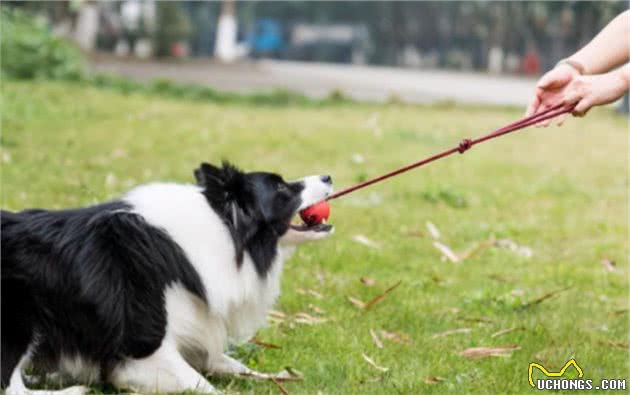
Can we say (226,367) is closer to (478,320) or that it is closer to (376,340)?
(376,340)

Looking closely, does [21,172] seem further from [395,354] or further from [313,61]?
[313,61]

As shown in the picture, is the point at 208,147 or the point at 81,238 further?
the point at 208,147

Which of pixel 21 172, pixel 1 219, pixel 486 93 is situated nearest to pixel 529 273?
pixel 1 219

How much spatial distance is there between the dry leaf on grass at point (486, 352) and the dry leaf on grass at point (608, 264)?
2071 mm

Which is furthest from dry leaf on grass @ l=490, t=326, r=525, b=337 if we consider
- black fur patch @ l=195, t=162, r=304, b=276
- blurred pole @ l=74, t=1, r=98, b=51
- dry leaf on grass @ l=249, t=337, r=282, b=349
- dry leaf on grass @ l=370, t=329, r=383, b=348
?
blurred pole @ l=74, t=1, r=98, b=51

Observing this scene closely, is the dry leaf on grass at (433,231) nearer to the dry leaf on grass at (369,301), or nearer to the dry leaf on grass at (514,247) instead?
the dry leaf on grass at (514,247)

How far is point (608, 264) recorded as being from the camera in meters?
6.56

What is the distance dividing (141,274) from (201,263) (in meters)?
0.25

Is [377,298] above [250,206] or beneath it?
beneath

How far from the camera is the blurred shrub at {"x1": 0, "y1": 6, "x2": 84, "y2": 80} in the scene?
15281 mm

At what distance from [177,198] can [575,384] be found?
197 cm

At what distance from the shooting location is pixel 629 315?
5.41m

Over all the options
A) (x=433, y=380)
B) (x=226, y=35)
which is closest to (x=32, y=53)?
(x=226, y=35)

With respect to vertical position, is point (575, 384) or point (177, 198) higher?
point (177, 198)
